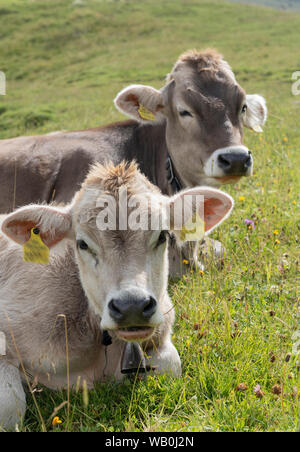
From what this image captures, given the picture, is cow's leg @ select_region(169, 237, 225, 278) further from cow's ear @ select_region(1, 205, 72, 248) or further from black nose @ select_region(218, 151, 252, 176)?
cow's ear @ select_region(1, 205, 72, 248)

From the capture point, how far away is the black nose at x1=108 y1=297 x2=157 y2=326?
3201mm

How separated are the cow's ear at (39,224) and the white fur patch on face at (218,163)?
2.31 m

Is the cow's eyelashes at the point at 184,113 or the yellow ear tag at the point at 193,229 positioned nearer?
the yellow ear tag at the point at 193,229

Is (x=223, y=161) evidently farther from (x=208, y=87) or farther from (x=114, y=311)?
(x=114, y=311)

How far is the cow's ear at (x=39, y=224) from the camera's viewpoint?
3.85 m

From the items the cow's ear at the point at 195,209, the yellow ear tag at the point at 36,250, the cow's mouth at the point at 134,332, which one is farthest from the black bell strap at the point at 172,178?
the cow's mouth at the point at 134,332

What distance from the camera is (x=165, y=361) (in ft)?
13.1

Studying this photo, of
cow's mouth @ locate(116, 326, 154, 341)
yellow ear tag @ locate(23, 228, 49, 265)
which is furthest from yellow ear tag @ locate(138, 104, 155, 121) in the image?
cow's mouth @ locate(116, 326, 154, 341)

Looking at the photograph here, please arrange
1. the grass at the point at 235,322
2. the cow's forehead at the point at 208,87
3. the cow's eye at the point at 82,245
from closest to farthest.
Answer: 1. the grass at the point at 235,322
2. the cow's eye at the point at 82,245
3. the cow's forehead at the point at 208,87

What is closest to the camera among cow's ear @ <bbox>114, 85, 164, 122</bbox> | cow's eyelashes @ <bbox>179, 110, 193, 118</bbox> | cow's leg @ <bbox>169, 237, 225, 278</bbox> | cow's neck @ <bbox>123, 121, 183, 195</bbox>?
cow's leg @ <bbox>169, 237, 225, 278</bbox>

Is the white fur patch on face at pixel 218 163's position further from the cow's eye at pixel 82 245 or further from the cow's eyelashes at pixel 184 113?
the cow's eye at pixel 82 245

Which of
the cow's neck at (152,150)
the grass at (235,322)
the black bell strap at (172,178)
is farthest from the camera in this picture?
the cow's neck at (152,150)

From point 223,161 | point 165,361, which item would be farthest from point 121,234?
point 223,161

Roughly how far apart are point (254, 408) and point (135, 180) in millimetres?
1738
